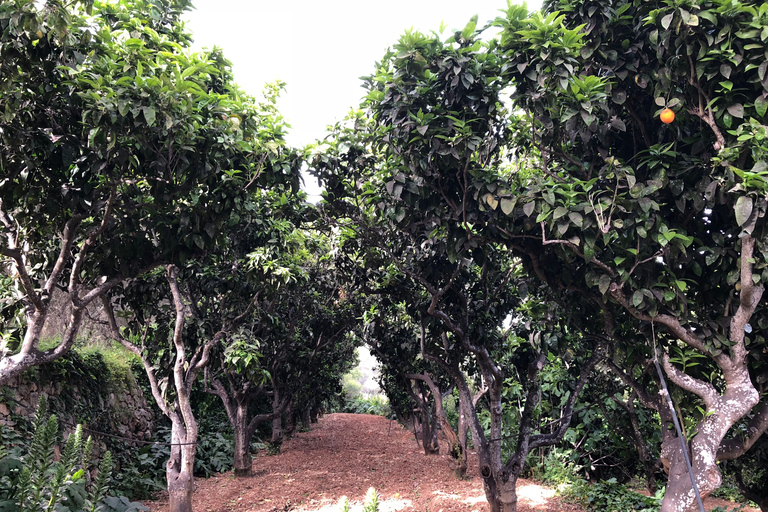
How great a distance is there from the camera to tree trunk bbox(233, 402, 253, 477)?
8945 mm

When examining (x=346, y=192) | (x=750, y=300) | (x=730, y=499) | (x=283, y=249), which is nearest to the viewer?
(x=750, y=300)

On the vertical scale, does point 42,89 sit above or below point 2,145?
above

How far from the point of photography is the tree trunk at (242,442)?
8945 mm

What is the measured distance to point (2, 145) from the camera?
3.57m

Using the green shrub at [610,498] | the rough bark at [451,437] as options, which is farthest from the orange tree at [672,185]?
the rough bark at [451,437]

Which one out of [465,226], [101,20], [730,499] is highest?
[101,20]

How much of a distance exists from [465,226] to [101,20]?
360cm

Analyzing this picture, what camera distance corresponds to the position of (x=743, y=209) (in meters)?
2.83

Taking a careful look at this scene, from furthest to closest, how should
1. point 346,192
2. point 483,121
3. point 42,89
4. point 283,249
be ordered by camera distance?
point 283,249 → point 346,192 → point 483,121 → point 42,89

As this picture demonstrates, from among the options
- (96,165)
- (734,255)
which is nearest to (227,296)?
(96,165)

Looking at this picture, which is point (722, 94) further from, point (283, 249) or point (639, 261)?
point (283, 249)

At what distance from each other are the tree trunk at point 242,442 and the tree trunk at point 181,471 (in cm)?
281

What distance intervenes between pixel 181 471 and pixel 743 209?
266 inches

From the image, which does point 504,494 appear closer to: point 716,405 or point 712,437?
point 712,437
